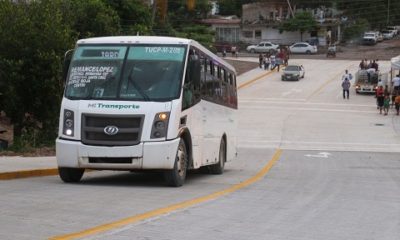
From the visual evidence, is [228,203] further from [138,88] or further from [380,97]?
[380,97]

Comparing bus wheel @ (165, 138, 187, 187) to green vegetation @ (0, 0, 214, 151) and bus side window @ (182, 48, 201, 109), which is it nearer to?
bus side window @ (182, 48, 201, 109)

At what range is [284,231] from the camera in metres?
9.69

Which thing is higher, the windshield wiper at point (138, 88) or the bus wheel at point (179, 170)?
the windshield wiper at point (138, 88)

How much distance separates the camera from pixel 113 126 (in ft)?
46.0

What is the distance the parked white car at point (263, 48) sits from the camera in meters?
100

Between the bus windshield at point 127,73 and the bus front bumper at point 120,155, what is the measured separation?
97cm

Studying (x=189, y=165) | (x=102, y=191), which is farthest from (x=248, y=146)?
(x=102, y=191)

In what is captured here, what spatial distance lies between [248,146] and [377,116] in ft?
57.5

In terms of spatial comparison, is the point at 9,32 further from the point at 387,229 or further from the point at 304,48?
the point at 304,48

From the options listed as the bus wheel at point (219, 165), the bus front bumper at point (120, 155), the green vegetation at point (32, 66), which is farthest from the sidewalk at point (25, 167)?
the bus wheel at point (219, 165)

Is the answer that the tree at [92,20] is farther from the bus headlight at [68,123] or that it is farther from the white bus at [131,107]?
the bus headlight at [68,123]

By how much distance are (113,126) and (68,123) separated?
96 centimetres

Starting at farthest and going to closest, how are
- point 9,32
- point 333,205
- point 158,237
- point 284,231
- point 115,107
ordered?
point 9,32 < point 115,107 < point 333,205 < point 284,231 < point 158,237

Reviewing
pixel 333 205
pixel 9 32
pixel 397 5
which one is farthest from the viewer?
pixel 397 5
